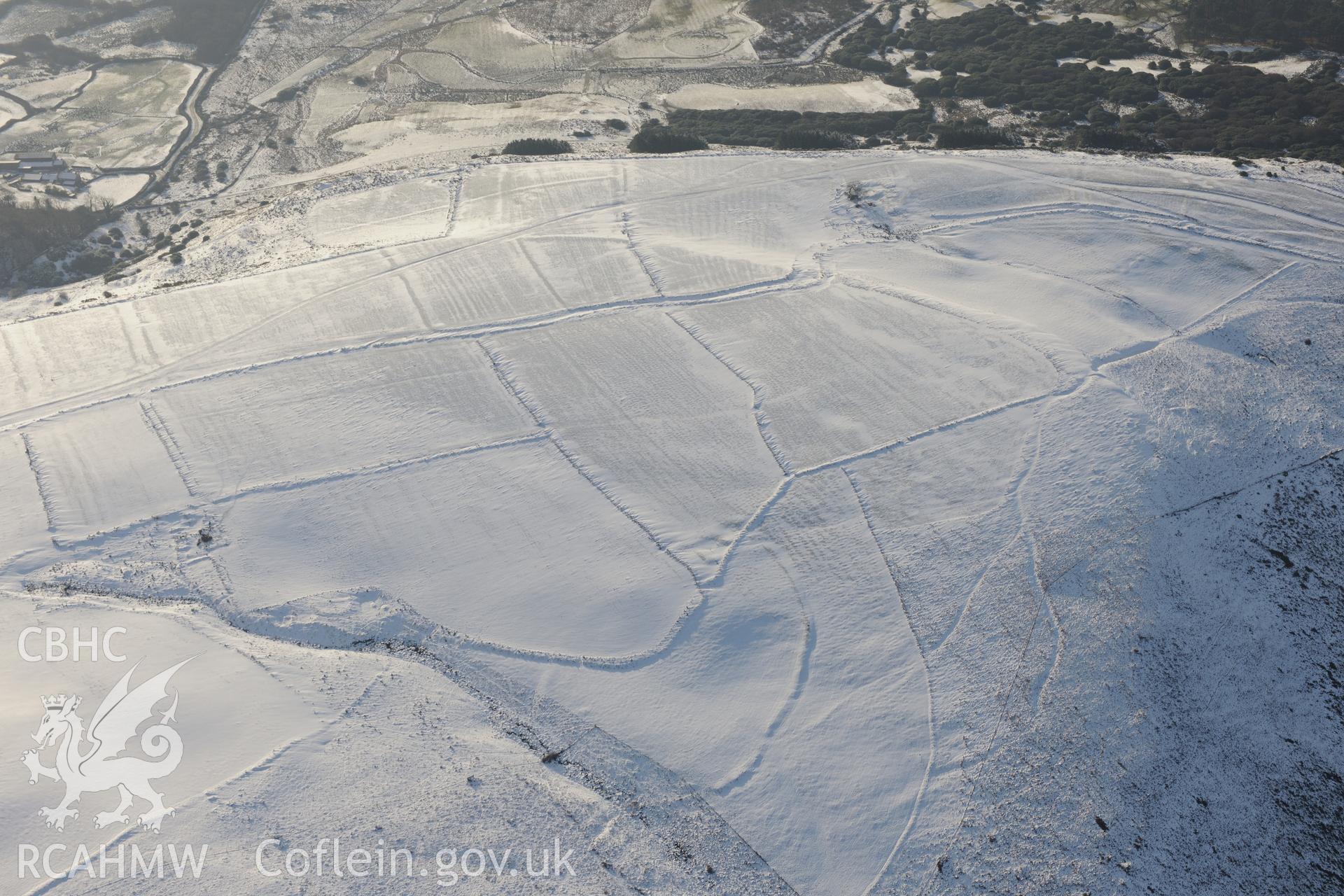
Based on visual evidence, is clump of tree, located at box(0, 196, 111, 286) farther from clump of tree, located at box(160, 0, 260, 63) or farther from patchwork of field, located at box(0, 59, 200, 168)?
clump of tree, located at box(160, 0, 260, 63)

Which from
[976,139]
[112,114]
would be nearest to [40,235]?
[112,114]

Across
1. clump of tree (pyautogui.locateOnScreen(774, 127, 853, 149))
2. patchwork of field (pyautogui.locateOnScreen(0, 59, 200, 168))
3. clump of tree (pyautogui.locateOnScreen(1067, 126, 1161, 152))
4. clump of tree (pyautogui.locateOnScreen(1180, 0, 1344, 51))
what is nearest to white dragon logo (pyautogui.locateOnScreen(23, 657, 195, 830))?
clump of tree (pyautogui.locateOnScreen(774, 127, 853, 149))

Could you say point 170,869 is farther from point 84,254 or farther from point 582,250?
point 84,254

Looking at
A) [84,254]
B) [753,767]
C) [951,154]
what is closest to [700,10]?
[951,154]

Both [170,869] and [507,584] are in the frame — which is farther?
[507,584]

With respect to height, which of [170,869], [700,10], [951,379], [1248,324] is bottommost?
[170,869]
